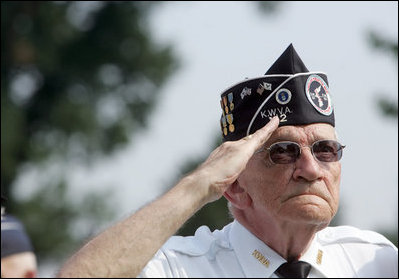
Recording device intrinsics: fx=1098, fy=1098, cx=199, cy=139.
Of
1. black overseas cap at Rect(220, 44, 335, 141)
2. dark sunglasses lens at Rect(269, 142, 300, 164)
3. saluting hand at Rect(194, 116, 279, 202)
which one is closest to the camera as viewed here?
saluting hand at Rect(194, 116, 279, 202)

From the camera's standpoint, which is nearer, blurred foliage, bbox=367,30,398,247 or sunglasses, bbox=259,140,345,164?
sunglasses, bbox=259,140,345,164

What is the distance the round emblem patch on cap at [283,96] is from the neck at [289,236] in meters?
0.61

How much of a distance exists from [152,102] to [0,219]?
1030 inches

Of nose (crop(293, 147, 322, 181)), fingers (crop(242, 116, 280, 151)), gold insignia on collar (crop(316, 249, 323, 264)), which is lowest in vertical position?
gold insignia on collar (crop(316, 249, 323, 264))

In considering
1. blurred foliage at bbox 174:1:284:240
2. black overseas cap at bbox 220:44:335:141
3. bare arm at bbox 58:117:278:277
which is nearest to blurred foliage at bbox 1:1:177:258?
blurred foliage at bbox 174:1:284:240

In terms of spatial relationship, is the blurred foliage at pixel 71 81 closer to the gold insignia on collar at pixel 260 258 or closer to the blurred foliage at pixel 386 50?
the blurred foliage at pixel 386 50

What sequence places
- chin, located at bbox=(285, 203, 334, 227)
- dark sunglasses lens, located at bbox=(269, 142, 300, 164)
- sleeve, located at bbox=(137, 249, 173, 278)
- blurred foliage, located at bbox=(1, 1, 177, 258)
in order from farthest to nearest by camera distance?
1. blurred foliage, located at bbox=(1, 1, 177, 258)
2. dark sunglasses lens, located at bbox=(269, 142, 300, 164)
3. chin, located at bbox=(285, 203, 334, 227)
4. sleeve, located at bbox=(137, 249, 173, 278)

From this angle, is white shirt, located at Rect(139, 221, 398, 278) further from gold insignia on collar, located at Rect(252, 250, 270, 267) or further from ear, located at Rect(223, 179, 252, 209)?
ear, located at Rect(223, 179, 252, 209)

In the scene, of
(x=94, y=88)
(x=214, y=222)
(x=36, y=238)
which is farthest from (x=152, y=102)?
(x=214, y=222)

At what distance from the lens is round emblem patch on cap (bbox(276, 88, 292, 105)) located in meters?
5.63

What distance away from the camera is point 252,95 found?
572cm

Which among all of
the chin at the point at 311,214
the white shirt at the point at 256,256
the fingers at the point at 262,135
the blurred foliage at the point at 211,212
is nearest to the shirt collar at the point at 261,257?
the white shirt at the point at 256,256

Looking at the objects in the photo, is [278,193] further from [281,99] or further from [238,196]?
[281,99]

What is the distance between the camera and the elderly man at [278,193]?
16.9ft
